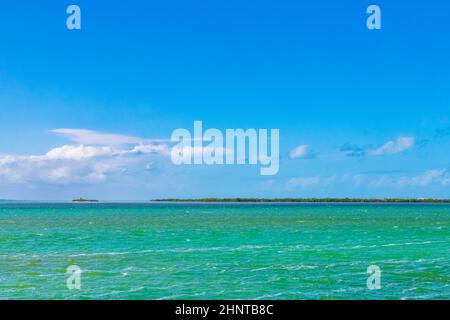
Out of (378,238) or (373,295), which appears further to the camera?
(378,238)

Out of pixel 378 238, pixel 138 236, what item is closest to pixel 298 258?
pixel 378 238

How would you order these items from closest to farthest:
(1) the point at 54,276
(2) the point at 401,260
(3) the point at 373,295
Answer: (3) the point at 373,295, (1) the point at 54,276, (2) the point at 401,260

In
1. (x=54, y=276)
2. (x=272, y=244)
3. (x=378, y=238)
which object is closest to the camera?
(x=54, y=276)

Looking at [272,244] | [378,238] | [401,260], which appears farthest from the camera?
[378,238]
